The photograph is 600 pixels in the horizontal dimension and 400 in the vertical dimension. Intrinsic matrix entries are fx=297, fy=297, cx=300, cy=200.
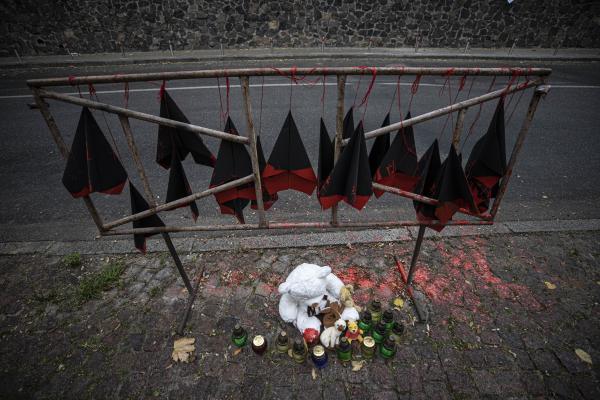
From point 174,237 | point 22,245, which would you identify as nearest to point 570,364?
point 174,237

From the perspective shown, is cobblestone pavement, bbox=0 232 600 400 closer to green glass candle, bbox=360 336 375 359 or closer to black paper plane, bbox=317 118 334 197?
green glass candle, bbox=360 336 375 359

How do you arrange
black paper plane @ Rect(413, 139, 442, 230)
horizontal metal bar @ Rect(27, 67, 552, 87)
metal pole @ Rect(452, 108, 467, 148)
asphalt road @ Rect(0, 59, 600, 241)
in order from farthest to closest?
asphalt road @ Rect(0, 59, 600, 241) → black paper plane @ Rect(413, 139, 442, 230) → metal pole @ Rect(452, 108, 467, 148) → horizontal metal bar @ Rect(27, 67, 552, 87)

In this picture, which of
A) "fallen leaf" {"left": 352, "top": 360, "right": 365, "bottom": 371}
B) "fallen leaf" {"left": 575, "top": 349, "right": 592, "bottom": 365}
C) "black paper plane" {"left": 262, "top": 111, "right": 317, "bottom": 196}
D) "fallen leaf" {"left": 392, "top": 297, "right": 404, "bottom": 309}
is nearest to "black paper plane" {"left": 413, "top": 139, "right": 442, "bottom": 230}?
"black paper plane" {"left": 262, "top": 111, "right": 317, "bottom": 196}

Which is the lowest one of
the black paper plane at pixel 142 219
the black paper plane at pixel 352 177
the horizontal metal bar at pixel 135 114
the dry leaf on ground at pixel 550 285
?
the dry leaf on ground at pixel 550 285

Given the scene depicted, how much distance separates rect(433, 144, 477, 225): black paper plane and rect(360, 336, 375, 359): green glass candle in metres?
1.18

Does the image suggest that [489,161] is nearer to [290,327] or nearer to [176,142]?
[290,327]

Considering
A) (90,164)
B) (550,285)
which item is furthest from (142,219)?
(550,285)

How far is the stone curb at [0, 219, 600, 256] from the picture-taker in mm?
3607

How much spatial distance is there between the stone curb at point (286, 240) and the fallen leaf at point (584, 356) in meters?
1.53

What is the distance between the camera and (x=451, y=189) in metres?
2.18

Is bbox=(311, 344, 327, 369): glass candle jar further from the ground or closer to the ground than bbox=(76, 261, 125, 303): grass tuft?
further from the ground

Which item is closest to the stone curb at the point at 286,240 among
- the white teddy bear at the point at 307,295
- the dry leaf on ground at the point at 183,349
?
the white teddy bear at the point at 307,295

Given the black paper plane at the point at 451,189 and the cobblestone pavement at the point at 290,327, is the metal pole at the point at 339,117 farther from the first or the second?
the cobblestone pavement at the point at 290,327

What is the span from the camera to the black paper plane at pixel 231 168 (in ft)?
7.23
